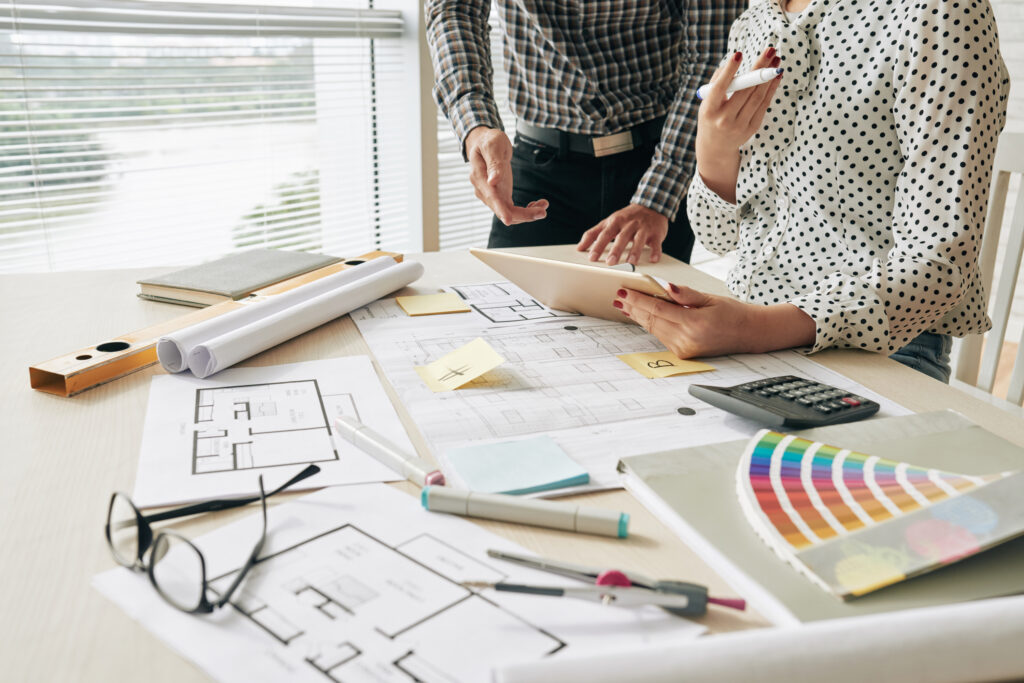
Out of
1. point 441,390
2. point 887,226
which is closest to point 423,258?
point 441,390

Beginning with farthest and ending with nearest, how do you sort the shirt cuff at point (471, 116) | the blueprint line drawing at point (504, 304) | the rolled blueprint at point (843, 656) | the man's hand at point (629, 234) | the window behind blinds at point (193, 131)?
the window behind blinds at point (193, 131), the shirt cuff at point (471, 116), the man's hand at point (629, 234), the blueprint line drawing at point (504, 304), the rolled blueprint at point (843, 656)

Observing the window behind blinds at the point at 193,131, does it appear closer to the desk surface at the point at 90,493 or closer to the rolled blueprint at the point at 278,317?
the desk surface at the point at 90,493

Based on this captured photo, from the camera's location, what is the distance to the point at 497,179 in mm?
1220

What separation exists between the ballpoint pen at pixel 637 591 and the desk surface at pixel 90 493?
0.04 feet

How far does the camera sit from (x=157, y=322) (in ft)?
3.27

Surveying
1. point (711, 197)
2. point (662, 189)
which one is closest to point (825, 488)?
point (711, 197)

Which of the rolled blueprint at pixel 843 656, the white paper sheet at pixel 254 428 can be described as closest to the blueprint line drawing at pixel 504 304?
the white paper sheet at pixel 254 428

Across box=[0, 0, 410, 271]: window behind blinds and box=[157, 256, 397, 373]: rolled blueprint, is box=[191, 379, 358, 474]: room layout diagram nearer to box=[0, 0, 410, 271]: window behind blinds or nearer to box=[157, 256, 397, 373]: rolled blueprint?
box=[157, 256, 397, 373]: rolled blueprint

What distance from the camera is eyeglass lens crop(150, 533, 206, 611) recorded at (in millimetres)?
462

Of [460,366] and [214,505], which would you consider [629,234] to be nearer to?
[460,366]

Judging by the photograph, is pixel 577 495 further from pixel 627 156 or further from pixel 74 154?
pixel 74 154

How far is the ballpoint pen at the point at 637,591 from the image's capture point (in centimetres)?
45

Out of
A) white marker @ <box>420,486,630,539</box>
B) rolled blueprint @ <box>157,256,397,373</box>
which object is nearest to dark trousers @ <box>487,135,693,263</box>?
rolled blueprint @ <box>157,256,397,373</box>

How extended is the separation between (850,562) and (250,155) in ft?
7.40
